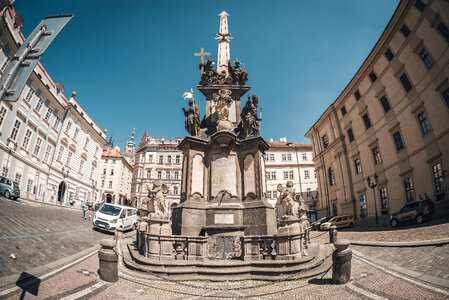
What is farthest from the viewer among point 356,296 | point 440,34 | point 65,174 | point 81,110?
point 81,110

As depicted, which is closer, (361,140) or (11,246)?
(11,246)

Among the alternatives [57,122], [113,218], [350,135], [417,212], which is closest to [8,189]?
[113,218]

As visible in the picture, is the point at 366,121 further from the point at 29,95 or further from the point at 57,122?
the point at 57,122

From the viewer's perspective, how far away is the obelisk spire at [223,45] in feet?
39.9

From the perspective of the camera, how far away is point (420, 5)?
18266 mm

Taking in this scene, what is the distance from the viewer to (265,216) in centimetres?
809

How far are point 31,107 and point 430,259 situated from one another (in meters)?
34.6

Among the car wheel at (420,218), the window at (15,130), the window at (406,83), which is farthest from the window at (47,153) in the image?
the window at (406,83)

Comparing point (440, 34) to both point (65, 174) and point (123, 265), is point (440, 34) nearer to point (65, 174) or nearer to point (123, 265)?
point (123, 265)

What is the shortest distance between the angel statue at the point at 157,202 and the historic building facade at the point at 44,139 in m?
22.5

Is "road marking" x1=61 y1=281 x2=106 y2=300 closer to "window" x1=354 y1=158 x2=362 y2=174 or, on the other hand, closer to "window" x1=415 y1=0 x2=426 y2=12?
"window" x1=415 y1=0 x2=426 y2=12

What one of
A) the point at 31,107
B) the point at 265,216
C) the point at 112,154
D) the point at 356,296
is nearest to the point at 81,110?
the point at 31,107

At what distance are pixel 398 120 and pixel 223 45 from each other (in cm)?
1810

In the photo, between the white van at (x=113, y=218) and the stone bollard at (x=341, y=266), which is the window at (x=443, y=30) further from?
the white van at (x=113, y=218)
